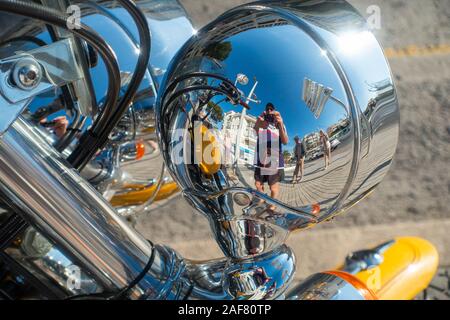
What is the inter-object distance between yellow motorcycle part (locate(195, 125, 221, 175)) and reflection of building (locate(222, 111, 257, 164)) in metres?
0.02

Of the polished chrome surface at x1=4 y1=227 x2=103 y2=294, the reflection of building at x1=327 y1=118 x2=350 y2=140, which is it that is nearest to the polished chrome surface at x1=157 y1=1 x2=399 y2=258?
the reflection of building at x1=327 y1=118 x2=350 y2=140

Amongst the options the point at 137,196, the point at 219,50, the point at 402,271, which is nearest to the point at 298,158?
the point at 219,50

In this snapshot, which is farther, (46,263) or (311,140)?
(46,263)

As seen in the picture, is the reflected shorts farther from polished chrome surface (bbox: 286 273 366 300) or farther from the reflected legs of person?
polished chrome surface (bbox: 286 273 366 300)

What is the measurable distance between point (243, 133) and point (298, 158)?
0.07 meters

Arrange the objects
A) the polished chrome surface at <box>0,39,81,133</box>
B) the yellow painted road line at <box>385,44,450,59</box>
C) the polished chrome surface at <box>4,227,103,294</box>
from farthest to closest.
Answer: the yellow painted road line at <box>385,44,450,59</box> → the polished chrome surface at <box>4,227,103,294</box> → the polished chrome surface at <box>0,39,81,133</box>

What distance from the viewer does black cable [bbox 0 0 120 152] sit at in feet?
2.51

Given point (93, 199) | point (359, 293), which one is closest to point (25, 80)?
point (93, 199)

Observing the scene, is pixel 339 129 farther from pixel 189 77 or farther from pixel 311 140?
pixel 189 77

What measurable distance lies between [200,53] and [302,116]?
16 cm

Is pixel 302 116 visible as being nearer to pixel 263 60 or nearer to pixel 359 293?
pixel 263 60

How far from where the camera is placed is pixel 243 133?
2.58 ft

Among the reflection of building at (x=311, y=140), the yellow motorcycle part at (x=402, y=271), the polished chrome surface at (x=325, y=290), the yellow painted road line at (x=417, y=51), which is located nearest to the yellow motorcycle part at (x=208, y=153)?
the reflection of building at (x=311, y=140)
